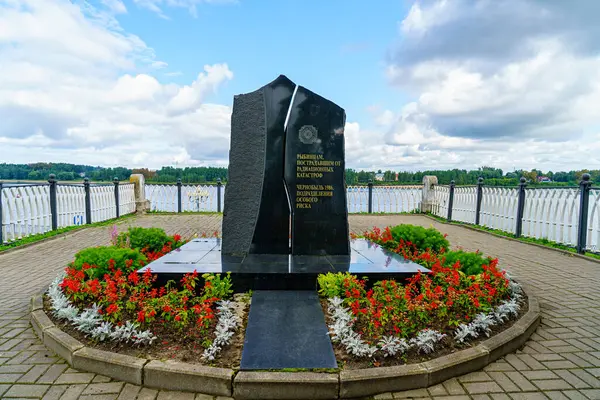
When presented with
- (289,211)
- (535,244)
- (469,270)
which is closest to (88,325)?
(289,211)

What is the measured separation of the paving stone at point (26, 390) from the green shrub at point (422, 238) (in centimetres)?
572

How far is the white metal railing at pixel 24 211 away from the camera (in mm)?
8883

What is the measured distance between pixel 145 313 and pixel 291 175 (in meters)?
3.12

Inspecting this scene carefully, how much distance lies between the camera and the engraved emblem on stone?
5.95m

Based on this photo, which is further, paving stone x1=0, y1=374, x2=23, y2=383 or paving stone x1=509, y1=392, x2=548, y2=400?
paving stone x1=0, y1=374, x2=23, y2=383

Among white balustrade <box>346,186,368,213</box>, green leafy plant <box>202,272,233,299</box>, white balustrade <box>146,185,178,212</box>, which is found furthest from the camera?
white balustrade <box>346,186,368,213</box>

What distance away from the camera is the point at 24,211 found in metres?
9.52

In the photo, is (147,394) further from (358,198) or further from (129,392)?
(358,198)

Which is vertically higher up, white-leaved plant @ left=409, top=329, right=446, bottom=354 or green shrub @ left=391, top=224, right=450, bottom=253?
green shrub @ left=391, top=224, right=450, bottom=253

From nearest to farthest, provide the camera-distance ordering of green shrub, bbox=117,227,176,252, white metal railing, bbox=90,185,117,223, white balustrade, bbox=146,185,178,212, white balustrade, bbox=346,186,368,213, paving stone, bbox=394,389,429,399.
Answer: paving stone, bbox=394,389,429,399, green shrub, bbox=117,227,176,252, white metal railing, bbox=90,185,117,223, white balustrade, bbox=146,185,178,212, white balustrade, bbox=346,186,368,213

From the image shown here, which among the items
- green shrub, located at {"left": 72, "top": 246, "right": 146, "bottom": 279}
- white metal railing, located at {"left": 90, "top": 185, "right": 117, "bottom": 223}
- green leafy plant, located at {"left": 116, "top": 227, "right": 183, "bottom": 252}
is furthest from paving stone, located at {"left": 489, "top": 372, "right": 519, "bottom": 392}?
white metal railing, located at {"left": 90, "top": 185, "right": 117, "bottom": 223}

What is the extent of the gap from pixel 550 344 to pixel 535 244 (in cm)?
670

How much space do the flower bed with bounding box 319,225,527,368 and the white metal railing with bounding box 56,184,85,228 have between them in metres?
9.93

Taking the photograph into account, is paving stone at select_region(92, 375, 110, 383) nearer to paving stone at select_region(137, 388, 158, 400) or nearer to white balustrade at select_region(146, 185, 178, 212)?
paving stone at select_region(137, 388, 158, 400)
